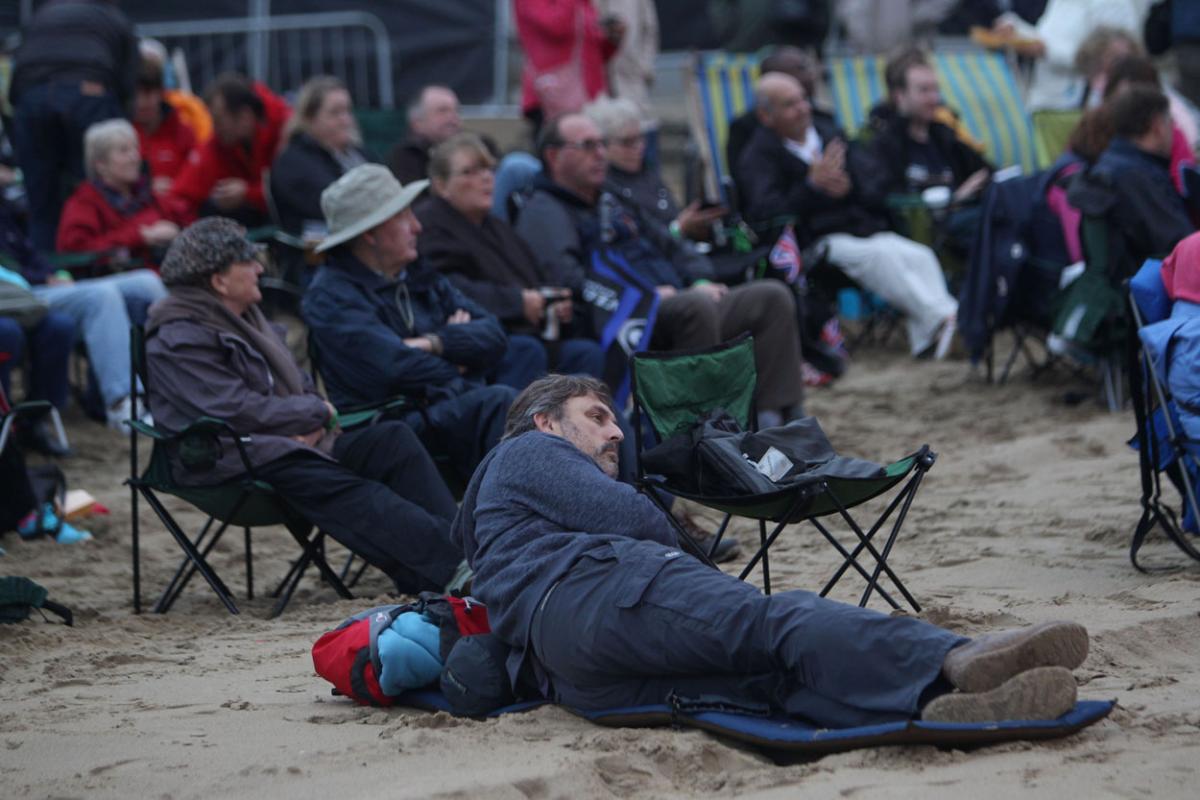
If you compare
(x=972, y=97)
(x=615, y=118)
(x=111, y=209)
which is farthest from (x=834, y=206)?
(x=111, y=209)

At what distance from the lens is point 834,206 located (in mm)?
9844

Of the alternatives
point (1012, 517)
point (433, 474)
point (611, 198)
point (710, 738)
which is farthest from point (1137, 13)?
point (710, 738)

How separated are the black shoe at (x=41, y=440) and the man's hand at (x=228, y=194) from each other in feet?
7.67

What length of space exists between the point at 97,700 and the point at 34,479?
8.18 ft

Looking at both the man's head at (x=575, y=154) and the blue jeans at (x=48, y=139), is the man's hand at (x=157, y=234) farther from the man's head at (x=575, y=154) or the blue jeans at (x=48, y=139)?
the man's head at (x=575, y=154)

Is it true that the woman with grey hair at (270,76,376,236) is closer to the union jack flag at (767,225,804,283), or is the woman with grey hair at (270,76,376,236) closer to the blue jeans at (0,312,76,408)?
the blue jeans at (0,312,76,408)

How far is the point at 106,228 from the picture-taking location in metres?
9.12

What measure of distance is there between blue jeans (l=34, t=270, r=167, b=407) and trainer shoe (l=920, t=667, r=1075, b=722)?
571 centimetres

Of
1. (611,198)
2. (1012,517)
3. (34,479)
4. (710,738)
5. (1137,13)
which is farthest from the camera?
(1137,13)

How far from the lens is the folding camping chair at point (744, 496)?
4699 mm

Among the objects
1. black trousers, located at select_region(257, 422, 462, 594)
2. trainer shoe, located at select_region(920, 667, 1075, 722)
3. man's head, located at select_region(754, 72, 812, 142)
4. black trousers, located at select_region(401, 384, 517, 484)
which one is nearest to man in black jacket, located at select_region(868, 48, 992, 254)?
man's head, located at select_region(754, 72, 812, 142)

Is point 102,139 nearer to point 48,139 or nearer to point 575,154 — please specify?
point 48,139

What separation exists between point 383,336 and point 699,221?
3.10m

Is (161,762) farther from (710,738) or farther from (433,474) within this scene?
(433,474)
